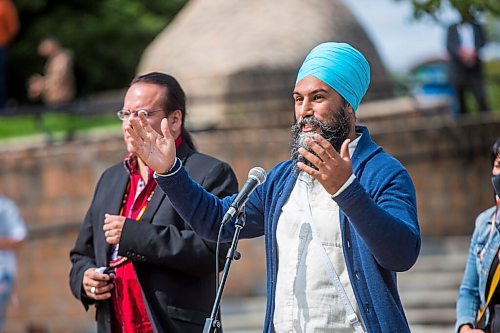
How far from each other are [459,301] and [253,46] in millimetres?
10991

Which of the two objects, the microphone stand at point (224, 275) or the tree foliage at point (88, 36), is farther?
the tree foliage at point (88, 36)

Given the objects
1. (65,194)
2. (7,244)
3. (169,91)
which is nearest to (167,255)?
(169,91)

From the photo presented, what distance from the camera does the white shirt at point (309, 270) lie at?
14.4ft

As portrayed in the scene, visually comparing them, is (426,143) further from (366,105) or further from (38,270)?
(38,270)

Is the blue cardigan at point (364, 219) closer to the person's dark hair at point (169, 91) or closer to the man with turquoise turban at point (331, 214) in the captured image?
the man with turquoise turban at point (331, 214)

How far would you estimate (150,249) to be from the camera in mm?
5348

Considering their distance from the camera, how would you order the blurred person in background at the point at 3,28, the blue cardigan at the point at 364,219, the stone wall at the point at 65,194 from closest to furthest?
the blue cardigan at the point at 364,219, the stone wall at the point at 65,194, the blurred person in background at the point at 3,28

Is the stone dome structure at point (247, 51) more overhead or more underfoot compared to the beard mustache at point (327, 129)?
more overhead

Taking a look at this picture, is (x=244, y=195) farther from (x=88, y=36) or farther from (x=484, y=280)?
(x=88, y=36)

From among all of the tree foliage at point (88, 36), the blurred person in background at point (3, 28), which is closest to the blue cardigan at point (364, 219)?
the blurred person in background at point (3, 28)

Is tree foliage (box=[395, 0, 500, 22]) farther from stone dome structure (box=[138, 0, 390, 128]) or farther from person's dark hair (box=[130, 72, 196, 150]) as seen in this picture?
stone dome structure (box=[138, 0, 390, 128])

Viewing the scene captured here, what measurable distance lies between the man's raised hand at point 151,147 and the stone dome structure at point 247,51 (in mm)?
9993

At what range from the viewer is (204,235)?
483cm

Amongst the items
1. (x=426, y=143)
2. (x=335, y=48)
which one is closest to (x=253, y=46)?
(x=426, y=143)
